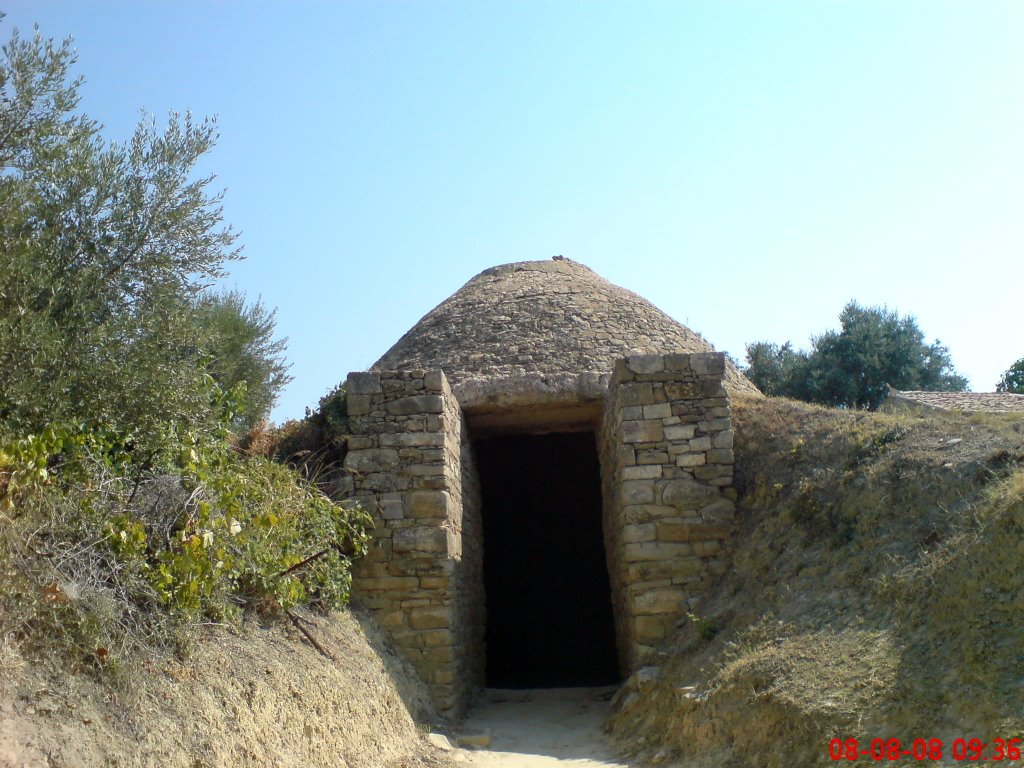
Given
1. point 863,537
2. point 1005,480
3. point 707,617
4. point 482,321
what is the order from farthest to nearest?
point 482,321 < point 707,617 < point 863,537 < point 1005,480

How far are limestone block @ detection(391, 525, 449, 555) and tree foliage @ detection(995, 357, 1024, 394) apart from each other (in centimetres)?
1751

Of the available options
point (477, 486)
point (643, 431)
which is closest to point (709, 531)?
point (643, 431)

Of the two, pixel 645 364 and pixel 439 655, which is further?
pixel 645 364

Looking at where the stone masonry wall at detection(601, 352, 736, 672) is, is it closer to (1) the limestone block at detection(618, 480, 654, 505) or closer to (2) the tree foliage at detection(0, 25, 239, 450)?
(1) the limestone block at detection(618, 480, 654, 505)

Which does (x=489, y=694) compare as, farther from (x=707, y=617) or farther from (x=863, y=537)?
(x=863, y=537)

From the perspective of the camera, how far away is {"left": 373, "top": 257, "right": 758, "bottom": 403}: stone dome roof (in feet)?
34.9

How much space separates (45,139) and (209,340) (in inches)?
66.2

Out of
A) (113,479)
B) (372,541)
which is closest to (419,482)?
(372,541)

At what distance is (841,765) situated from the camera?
503cm

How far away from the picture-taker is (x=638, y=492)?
856 centimetres

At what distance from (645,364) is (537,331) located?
8.96 feet

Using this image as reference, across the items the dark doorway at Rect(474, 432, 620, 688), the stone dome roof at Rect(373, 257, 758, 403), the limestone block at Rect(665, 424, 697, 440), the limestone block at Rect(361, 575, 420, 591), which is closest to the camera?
the limestone block at Rect(361, 575, 420, 591)

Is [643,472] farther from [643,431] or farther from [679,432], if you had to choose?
[679,432]

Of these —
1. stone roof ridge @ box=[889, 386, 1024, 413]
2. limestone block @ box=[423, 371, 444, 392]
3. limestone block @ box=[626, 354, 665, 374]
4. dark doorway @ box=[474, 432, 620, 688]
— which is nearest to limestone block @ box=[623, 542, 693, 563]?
limestone block @ box=[626, 354, 665, 374]
